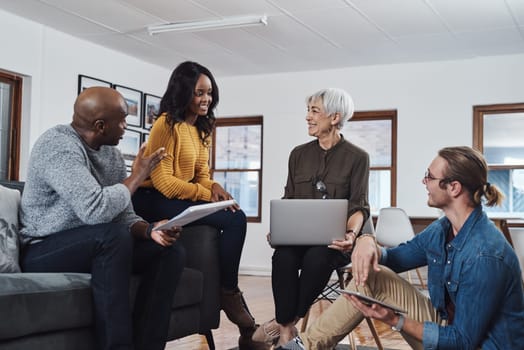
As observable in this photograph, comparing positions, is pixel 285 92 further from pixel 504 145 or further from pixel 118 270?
pixel 118 270

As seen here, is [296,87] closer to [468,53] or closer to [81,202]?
[468,53]

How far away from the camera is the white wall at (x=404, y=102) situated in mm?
7406

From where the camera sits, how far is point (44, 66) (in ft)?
21.5

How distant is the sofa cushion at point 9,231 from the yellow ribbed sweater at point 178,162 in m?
0.65

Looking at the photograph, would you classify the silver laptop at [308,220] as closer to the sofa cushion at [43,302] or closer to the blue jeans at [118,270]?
the blue jeans at [118,270]

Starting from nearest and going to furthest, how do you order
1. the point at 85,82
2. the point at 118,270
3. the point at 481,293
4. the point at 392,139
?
the point at 481,293 → the point at 118,270 → the point at 85,82 → the point at 392,139

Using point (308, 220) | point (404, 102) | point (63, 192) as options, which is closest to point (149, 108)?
point (404, 102)

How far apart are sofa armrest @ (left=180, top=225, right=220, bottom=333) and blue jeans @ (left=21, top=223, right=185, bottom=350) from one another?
412 mm

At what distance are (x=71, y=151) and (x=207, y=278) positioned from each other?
0.99 metres

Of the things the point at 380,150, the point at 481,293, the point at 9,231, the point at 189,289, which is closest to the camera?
the point at 481,293

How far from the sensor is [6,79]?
631cm

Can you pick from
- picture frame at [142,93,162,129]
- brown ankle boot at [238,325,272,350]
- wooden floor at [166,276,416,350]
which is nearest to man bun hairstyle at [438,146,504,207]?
brown ankle boot at [238,325,272,350]

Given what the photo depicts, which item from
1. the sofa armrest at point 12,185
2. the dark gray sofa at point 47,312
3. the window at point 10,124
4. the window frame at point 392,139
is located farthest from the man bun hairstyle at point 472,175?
the window frame at point 392,139

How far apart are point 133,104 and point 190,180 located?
14.8 feet
